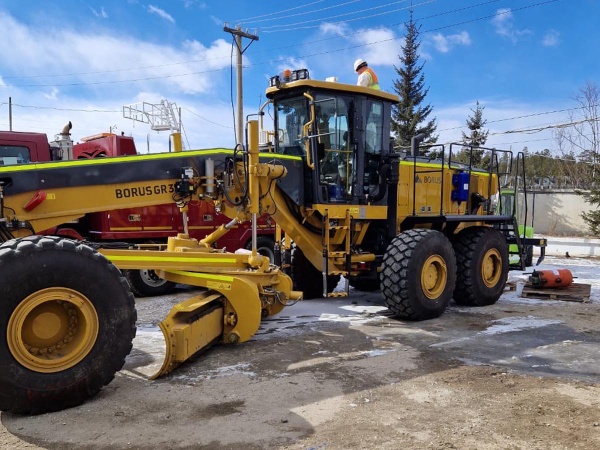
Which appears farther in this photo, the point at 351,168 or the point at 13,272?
the point at 351,168

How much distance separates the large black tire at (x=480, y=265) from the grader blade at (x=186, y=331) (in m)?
4.44

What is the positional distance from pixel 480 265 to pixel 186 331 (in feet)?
17.6

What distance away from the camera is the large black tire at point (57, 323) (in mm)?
3703

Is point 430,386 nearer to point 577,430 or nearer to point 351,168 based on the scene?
point 577,430

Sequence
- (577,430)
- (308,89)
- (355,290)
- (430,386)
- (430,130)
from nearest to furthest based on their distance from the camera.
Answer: (577,430) < (430,386) < (308,89) < (355,290) < (430,130)

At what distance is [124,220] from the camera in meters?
9.08

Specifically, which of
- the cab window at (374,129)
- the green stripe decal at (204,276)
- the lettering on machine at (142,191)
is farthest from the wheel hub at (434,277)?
the lettering on machine at (142,191)

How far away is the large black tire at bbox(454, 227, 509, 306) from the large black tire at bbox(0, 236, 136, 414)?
5.69 metres

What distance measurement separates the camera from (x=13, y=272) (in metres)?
3.73

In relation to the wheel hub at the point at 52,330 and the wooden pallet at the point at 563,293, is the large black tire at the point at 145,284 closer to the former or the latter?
the wheel hub at the point at 52,330

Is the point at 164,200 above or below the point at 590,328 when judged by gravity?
above

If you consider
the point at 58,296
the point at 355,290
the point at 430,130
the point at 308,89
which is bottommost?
the point at 355,290

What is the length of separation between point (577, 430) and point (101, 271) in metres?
3.60

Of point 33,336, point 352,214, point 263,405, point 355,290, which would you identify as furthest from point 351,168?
point 33,336
